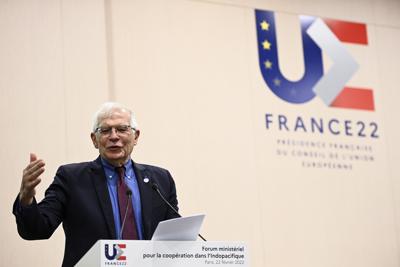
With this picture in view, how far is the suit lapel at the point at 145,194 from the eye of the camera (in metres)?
3.53

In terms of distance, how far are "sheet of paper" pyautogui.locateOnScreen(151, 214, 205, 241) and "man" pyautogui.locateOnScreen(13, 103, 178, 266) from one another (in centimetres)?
49

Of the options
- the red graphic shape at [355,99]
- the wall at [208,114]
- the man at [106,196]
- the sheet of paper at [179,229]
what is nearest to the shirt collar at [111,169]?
the man at [106,196]

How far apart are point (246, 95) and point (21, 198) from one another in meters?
3.44

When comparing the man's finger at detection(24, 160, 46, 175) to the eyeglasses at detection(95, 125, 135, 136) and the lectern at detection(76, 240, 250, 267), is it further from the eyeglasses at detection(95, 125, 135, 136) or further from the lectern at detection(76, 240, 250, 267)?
the eyeglasses at detection(95, 125, 135, 136)

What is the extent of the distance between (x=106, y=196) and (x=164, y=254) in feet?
2.57

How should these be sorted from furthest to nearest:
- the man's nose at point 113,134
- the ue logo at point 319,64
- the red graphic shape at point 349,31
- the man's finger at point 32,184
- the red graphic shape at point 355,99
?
1. the red graphic shape at point 349,31
2. the red graphic shape at point 355,99
3. the ue logo at point 319,64
4. the man's nose at point 113,134
5. the man's finger at point 32,184

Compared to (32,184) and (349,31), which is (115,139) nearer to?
(32,184)

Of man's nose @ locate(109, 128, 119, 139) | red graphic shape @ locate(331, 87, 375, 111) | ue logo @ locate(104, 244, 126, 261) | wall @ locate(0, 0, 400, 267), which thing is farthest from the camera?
red graphic shape @ locate(331, 87, 375, 111)

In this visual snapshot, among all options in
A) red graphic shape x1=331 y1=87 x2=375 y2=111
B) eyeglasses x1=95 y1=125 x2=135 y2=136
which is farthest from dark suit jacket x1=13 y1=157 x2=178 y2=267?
red graphic shape x1=331 y1=87 x2=375 y2=111

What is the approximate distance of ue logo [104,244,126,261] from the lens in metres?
2.72

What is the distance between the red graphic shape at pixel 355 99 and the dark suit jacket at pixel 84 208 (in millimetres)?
3432

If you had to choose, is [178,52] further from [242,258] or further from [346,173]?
[242,258]

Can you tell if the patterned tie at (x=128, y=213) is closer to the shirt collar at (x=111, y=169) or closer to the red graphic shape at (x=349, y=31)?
the shirt collar at (x=111, y=169)

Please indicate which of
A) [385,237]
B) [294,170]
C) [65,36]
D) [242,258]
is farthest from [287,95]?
[242,258]
